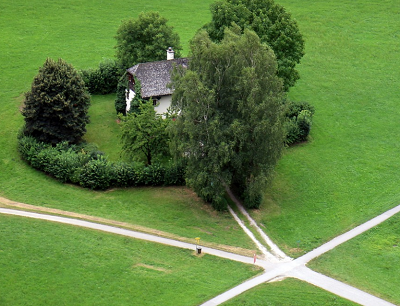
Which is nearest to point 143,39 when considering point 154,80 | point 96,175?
point 154,80

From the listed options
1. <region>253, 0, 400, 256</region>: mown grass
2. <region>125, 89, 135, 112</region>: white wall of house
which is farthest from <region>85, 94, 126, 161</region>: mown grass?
<region>253, 0, 400, 256</region>: mown grass

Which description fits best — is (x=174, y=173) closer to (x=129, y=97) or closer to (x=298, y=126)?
(x=129, y=97)

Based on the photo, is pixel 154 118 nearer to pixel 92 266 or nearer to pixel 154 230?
pixel 154 230

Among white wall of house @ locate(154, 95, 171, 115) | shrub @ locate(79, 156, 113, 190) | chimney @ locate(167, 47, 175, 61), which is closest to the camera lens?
shrub @ locate(79, 156, 113, 190)

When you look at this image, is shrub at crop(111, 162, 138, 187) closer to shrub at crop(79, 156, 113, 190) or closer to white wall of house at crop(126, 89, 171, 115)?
shrub at crop(79, 156, 113, 190)

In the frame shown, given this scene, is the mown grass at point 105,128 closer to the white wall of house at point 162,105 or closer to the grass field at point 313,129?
the grass field at point 313,129

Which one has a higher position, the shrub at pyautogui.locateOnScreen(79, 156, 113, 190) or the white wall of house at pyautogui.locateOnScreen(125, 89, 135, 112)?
the white wall of house at pyautogui.locateOnScreen(125, 89, 135, 112)

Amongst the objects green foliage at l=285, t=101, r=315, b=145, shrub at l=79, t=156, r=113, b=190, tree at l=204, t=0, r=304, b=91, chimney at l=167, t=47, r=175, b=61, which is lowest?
shrub at l=79, t=156, r=113, b=190
